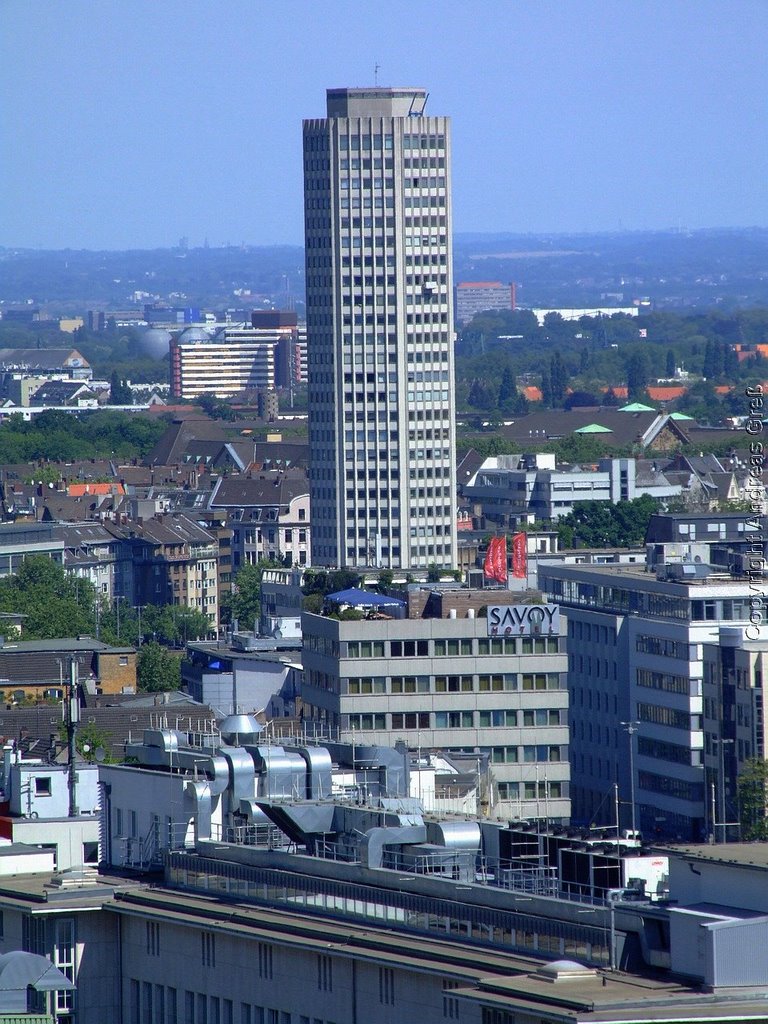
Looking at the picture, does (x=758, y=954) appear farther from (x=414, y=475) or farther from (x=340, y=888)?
(x=414, y=475)

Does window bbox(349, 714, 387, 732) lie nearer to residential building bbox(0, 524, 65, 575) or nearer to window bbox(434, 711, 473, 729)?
window bbox(434, 711, 473, 729)

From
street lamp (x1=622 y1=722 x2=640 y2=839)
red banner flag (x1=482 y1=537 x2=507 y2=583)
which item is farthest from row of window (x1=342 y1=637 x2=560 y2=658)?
red banner flag (x1=482 y1=537 x2=507 y2=583)

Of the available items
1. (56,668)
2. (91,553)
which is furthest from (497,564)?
(91,553)

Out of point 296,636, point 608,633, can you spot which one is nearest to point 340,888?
point 608,633

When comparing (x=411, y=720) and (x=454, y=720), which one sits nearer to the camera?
(x=454, y=720)

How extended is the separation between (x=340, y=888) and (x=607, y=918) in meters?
6.32

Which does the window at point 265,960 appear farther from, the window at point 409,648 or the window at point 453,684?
the window at point 409,648

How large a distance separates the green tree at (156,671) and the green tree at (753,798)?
37.7 metres

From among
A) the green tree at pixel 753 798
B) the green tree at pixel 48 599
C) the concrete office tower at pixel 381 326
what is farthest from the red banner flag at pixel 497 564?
the green tree at pixel 753 798

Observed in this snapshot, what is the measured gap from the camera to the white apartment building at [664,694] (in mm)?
86562

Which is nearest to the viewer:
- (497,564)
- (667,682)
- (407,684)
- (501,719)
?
(501,719)

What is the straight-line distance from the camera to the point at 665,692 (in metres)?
93.3

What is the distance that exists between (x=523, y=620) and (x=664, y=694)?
41.7 feet

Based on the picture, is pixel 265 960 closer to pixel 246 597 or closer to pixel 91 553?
pixel 246 597
